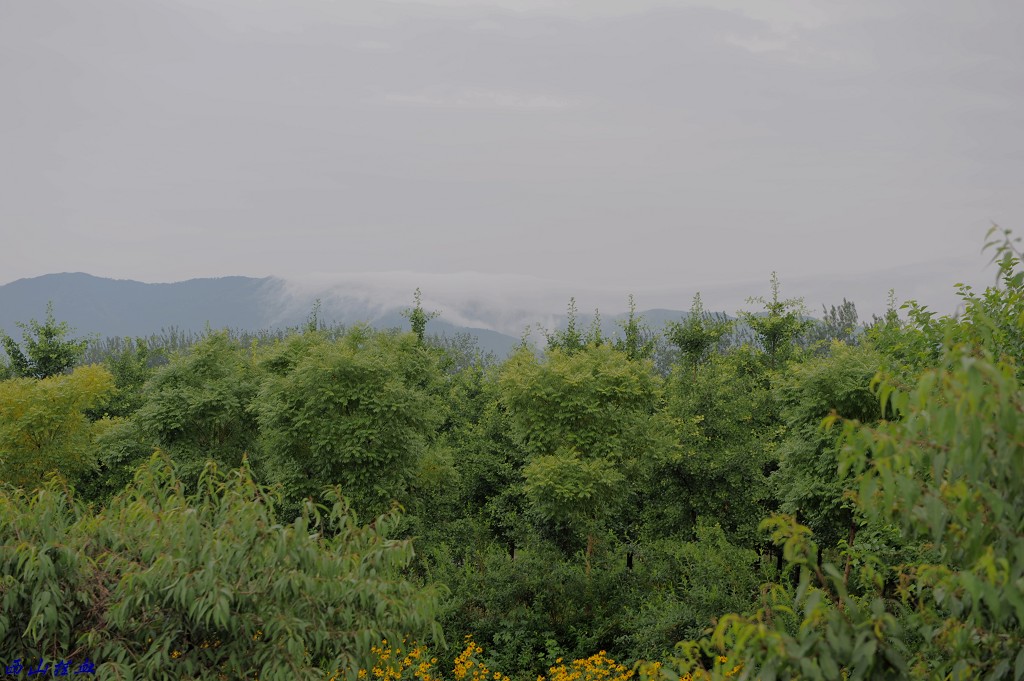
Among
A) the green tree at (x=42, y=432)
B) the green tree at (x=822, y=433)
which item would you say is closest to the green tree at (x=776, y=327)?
the green tree at (x=822, y=433)

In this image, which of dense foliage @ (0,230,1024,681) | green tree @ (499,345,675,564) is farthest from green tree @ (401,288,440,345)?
green tree @ (499,345,675,564)

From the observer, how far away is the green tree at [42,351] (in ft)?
92.0

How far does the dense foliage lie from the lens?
10.8 feet

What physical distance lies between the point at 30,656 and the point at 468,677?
742 cm

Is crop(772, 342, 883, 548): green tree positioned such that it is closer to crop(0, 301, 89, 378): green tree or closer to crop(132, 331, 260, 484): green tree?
crop(132, 331, 260, 484): green tree

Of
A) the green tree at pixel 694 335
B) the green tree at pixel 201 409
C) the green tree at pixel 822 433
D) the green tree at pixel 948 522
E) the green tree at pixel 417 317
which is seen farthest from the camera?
the green tree at pixel 417 317

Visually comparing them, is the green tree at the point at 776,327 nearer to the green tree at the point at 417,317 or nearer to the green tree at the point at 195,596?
the green tree at the point at 417,317

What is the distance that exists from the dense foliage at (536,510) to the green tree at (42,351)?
4.8 inches

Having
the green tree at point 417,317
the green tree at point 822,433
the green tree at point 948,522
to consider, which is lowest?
the green tree at point 822,433

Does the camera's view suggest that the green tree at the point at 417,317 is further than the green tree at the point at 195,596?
Yes

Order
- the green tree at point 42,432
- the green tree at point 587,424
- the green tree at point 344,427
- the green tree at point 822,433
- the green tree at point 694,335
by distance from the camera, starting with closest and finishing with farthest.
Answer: the green tree at point 822,433
the green tree at point 344,427
the green tree at point 587,424
the green tree at point 42,432
the green tree at point 694,335

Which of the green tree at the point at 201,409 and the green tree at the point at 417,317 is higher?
the green tree at the point at 417,317

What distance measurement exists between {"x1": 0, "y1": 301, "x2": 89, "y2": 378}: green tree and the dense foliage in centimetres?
12

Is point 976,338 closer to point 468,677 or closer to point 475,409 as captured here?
point 468,677
